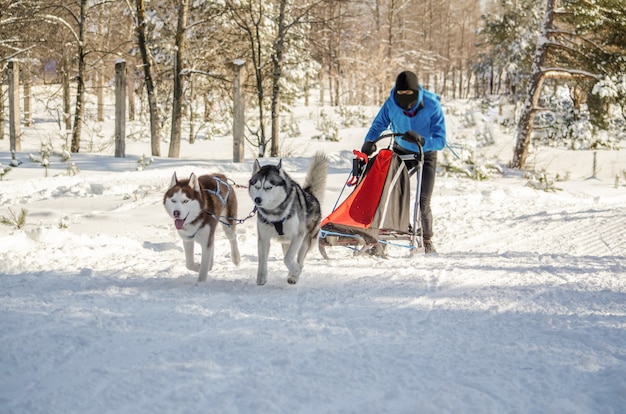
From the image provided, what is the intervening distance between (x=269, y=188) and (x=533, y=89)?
10.9 meters

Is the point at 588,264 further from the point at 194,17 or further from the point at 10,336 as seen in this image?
the point at 194,17

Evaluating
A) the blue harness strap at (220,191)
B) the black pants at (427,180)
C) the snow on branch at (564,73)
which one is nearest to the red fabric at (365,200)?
the black pants at (427,180)

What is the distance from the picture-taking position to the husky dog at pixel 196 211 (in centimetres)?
402

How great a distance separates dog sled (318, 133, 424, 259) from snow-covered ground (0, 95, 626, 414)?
0.83ft

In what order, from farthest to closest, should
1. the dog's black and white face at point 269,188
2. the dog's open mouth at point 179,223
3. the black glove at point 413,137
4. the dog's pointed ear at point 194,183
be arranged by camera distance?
the black glove at point 413,137 → the dog's pointed ear at point 194,183 → the dog's open mouth at point 179,223 → the dog's black and white face at point 269,188

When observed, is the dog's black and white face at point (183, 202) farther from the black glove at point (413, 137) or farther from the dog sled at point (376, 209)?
the black glove at point (413, 137)

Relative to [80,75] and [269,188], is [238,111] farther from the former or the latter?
[269,188]

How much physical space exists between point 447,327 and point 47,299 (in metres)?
2.54

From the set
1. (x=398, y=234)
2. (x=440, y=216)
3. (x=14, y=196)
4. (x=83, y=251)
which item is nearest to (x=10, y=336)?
(x=83, y=251)

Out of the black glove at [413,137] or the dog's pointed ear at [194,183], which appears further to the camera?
the black glove at [413,137]

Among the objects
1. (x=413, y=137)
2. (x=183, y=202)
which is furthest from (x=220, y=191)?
(x=413, y=137)

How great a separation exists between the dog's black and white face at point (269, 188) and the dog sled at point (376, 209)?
0.94 metres

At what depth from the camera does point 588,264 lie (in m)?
4.89

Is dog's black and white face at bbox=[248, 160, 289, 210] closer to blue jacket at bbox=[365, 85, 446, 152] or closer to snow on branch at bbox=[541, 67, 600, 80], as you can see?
blue jacket at bbox=[365, 85, 446, 152]
